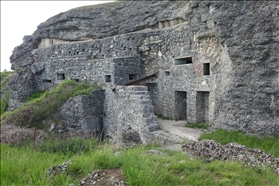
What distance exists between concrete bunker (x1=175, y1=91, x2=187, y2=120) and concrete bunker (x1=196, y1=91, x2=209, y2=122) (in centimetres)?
122

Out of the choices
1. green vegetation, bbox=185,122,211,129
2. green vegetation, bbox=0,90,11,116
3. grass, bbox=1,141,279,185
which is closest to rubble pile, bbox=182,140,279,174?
grass, bbox=1,141,279,185

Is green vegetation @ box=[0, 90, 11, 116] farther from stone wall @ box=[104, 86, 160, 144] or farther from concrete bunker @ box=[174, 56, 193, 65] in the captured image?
concrete bunker @ box=[174, 56, 193, 65]

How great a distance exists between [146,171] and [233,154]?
1783 millimetres

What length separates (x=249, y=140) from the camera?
6086 millimetres

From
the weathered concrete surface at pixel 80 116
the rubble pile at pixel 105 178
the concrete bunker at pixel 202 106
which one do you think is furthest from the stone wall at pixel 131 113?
the rubble pile at pixel 105 178

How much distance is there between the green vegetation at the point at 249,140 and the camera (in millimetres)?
5505

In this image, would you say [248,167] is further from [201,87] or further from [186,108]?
[186,108]

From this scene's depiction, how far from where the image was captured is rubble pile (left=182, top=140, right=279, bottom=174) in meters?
4.06

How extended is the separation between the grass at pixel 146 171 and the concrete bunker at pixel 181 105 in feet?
20.3

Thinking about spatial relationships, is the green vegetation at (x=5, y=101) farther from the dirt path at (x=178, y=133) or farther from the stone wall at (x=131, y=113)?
the dirt path at (x=178, y=133)

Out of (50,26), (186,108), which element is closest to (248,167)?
(186,108)

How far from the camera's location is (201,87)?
29.7 ft

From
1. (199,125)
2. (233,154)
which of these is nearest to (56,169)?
(233,154)

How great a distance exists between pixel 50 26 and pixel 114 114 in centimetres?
1011
